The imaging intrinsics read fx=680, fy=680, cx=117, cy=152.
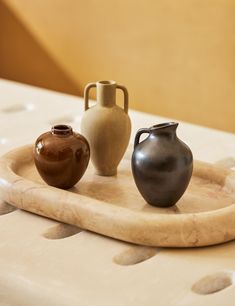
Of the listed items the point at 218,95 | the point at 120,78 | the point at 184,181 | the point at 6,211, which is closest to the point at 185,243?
the point at 184,181

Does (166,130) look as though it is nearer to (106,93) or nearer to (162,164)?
(162,164)

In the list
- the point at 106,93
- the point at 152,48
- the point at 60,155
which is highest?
the point at 106,93

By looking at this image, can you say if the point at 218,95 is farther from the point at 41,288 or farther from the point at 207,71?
the point at 41,288

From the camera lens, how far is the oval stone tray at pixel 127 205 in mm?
1274

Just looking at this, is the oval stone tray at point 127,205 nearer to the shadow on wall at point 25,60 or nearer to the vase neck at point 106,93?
the vase neck at point 106,93

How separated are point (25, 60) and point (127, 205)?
2665mm

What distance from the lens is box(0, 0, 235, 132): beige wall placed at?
3.14 meters

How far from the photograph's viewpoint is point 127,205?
4.65 ft

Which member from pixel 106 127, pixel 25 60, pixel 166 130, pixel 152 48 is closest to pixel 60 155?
pixel 106 127

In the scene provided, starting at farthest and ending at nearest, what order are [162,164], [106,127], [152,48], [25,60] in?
1. [25,60]
2. [152,48]
3. [106,127]
4. [162,164]

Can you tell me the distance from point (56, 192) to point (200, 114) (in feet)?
6.44

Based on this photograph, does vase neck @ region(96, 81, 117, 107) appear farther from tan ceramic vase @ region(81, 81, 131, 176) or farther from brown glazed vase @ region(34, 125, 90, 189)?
brown glazed vase @ region(34, 125, 90, 189)

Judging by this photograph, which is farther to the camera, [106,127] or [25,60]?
[25,60]

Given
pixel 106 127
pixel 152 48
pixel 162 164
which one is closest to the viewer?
pixel 162 164
